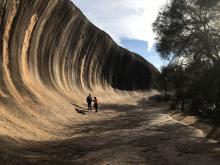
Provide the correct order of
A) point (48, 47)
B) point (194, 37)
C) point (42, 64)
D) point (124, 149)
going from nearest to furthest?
point (124, 149), point (194, 37), point (42, 64), point (48, 47)

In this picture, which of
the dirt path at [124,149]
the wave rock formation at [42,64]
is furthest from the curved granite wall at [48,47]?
the dirt path at [124,149]

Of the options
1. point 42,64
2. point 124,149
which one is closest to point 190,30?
point 42,64

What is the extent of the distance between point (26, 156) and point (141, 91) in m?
89.4

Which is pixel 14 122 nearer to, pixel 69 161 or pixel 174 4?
pixel 69 161

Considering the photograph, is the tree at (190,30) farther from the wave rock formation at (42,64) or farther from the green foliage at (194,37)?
the wave rock formation at (42,64)

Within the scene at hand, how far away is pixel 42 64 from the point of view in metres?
35.1

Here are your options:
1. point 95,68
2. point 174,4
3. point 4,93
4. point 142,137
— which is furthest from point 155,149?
point 95,68

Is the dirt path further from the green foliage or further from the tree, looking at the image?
the tree

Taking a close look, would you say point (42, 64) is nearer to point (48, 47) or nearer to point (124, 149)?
point (48, 47)

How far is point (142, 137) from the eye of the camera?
70.0ft

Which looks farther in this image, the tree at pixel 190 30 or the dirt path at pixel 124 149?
the tree at pixel 190 30

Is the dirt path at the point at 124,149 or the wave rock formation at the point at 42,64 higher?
the wave rock formation at the point at 42,64

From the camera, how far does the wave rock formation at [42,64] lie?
75.5 ft

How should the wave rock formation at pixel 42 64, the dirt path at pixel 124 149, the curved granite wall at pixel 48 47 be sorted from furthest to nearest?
the curved granite wall at pixel 48 47 → the wave rock formation at pixel 42 64 → the dirt path at pixel 124 149
